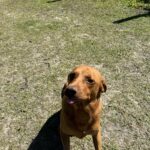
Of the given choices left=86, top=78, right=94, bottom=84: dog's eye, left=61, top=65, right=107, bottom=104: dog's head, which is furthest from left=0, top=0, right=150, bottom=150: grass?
left=86, top=78, right=94, bottom=84: dog's eye

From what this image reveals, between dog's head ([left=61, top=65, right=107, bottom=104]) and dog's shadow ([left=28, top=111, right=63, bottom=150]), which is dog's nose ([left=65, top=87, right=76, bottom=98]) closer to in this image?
dog's head ([left=61, top=65, right=107, bottom=104])

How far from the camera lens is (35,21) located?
8383mm

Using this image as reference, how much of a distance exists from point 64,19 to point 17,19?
3.86 feet

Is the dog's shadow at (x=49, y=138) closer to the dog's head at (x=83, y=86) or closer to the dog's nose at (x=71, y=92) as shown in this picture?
the dog's head at (x=83, y=86)

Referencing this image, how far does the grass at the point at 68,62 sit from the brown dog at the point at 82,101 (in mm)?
702

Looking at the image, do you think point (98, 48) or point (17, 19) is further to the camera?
point (17, 19)

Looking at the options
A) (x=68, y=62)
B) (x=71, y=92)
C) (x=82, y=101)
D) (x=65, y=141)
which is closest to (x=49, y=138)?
(x=65, y=141)

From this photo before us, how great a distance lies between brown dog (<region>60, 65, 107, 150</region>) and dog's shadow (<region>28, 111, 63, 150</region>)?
1.92 feet

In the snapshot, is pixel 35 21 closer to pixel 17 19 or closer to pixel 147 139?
pixel 17 19

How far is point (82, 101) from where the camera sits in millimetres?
4004

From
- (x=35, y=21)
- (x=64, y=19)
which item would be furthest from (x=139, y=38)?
(x=35, y=21)

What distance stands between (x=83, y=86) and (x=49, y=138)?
57.6 inches

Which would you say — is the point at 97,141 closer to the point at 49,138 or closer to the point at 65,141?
the point at 65,141

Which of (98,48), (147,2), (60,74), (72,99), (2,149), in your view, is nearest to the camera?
(72,99)
